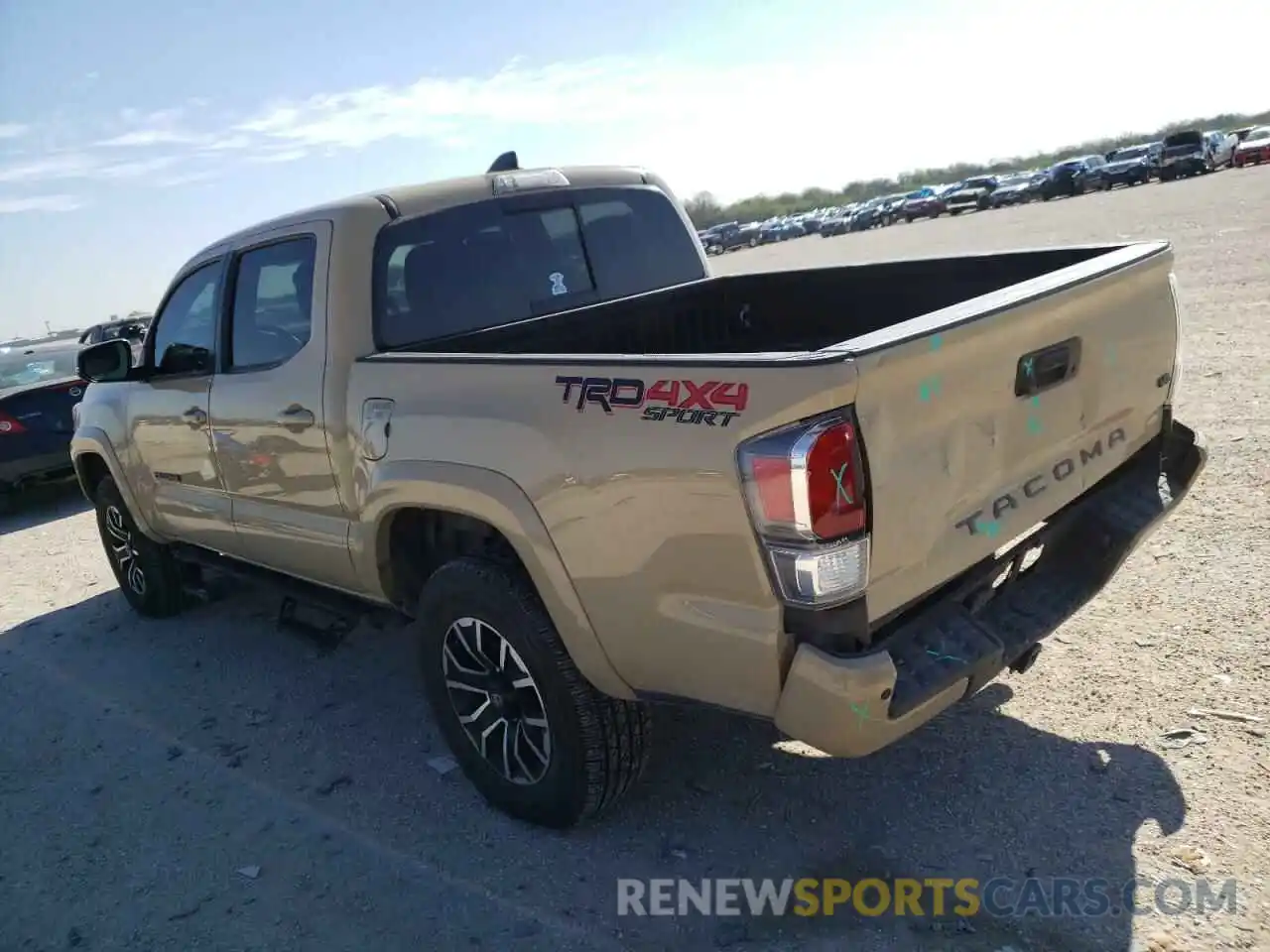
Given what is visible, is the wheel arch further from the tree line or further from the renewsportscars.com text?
the tree line

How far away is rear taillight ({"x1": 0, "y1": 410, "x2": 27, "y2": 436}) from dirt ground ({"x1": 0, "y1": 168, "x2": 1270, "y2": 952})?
4943mm

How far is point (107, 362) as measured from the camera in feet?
16.3

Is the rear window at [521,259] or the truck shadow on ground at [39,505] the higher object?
the rear window at [521,259]

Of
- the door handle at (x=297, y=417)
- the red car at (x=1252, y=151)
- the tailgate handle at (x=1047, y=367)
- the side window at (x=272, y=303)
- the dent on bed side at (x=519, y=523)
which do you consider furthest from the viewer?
the red car at (x=1252, y=151)

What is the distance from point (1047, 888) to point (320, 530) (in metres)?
2.84

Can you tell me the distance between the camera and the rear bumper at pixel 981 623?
7.80ft

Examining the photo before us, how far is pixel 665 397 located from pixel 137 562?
4.55m

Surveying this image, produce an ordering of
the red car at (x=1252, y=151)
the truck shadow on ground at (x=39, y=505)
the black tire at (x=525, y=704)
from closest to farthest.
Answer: the black tire at (x=525, y=704) → the truck shadow on ground at (x=39, y=505) → the red car at (x=1252, y=151)

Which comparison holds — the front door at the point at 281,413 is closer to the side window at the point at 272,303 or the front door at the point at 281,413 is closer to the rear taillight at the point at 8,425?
the side window at the point at 272,303

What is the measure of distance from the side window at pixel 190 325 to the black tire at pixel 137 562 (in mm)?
1156

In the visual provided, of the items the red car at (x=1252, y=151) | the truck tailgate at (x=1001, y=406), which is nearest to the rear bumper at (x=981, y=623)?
the truck tailgate at (x=1001, y=406)

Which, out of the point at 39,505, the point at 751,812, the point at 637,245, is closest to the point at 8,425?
the point at 39,505

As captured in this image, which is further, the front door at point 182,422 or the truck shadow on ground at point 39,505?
the truck shadow on ground at point 39,505

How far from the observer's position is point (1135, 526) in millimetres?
3174
